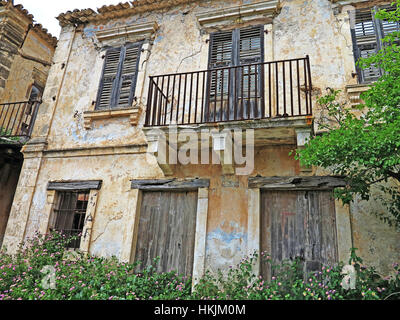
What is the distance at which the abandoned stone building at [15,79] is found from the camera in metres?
7.93

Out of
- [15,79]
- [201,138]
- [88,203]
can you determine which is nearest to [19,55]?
[15,79]

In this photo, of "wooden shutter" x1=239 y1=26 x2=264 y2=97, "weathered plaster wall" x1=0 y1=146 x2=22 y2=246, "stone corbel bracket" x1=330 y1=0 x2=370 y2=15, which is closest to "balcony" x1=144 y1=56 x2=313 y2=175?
"wooden shutter" x1=239 y1=26 x2=264 y2=97

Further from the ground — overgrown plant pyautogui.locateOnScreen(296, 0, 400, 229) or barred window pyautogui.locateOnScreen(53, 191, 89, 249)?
overgrown plant pyautogui.locateOnScreen(296, 0, 400, 229)

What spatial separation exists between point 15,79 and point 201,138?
6808 millimetres

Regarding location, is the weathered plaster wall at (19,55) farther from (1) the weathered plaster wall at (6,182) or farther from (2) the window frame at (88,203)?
(2) the window frame at (88,203)

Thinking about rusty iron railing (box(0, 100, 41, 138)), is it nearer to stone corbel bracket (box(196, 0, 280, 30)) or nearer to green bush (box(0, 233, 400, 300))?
green bush (box(0, 233, 400, 300))

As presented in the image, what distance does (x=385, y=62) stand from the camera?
4.03 meters

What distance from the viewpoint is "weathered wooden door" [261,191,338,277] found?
16.8 ft

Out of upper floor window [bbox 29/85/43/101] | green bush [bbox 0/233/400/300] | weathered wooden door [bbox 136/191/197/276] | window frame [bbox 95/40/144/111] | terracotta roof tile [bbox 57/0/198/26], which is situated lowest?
green bush [bbox 0/233/400/300]

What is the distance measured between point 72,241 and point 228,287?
3333 millimetres

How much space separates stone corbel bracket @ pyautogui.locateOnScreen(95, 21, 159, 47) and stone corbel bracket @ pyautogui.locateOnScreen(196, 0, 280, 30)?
3.92 feet

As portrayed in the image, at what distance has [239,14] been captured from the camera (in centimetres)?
704
